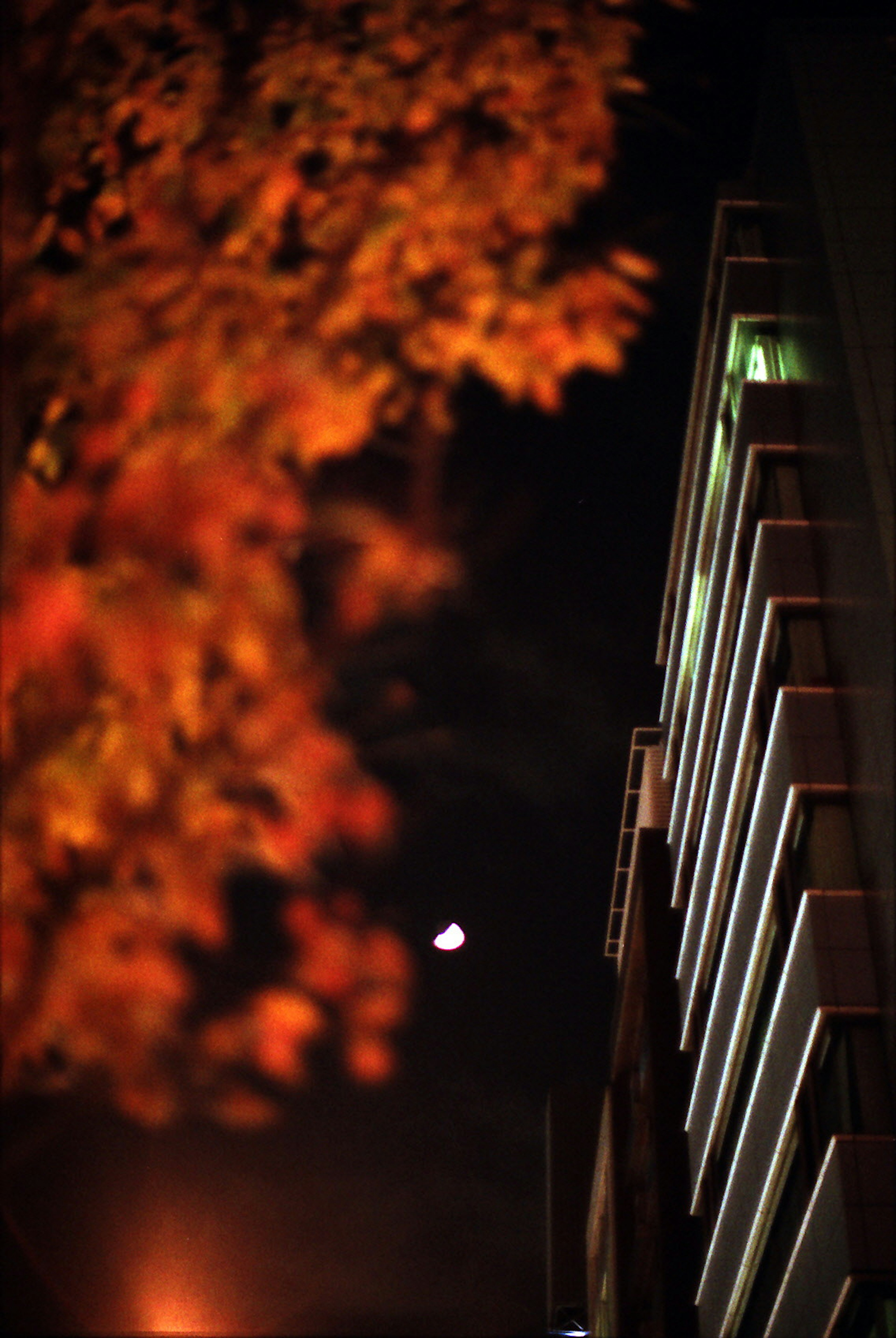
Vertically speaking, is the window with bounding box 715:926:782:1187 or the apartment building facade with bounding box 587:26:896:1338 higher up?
the apartment building facade with bounding box 587:26:896:1338

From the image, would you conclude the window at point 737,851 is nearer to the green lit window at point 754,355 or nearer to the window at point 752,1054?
the window at point 752,1054

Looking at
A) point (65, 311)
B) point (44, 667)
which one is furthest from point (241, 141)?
point (44, 667)

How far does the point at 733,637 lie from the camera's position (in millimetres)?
17531

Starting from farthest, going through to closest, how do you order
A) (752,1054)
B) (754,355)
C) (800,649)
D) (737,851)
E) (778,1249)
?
(737,851)
(754,355)
(752,1054)
(778,1249)
(800,649)

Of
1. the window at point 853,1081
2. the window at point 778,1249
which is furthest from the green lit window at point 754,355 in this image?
the window at point 778,1249

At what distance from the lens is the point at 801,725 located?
13.0 metres

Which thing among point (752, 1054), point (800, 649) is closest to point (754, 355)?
point (800, 649)

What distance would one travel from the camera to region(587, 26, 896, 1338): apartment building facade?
11141 mm

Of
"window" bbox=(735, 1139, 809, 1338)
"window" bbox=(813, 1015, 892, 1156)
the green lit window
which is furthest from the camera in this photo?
the green lit window

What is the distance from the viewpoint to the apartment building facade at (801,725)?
11.1 meters

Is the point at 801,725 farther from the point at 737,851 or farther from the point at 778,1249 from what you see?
the point at 778,1249

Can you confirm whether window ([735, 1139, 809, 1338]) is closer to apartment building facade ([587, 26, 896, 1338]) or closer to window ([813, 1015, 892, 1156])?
apartment building facade ([587, 26, 896, 1338])

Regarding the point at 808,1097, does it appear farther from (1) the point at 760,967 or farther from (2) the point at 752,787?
(2) the point at 752,787

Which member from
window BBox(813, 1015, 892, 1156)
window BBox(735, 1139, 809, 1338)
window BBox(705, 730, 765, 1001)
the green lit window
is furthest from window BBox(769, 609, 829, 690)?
window BBox(735, 1139, 809, 1338)
